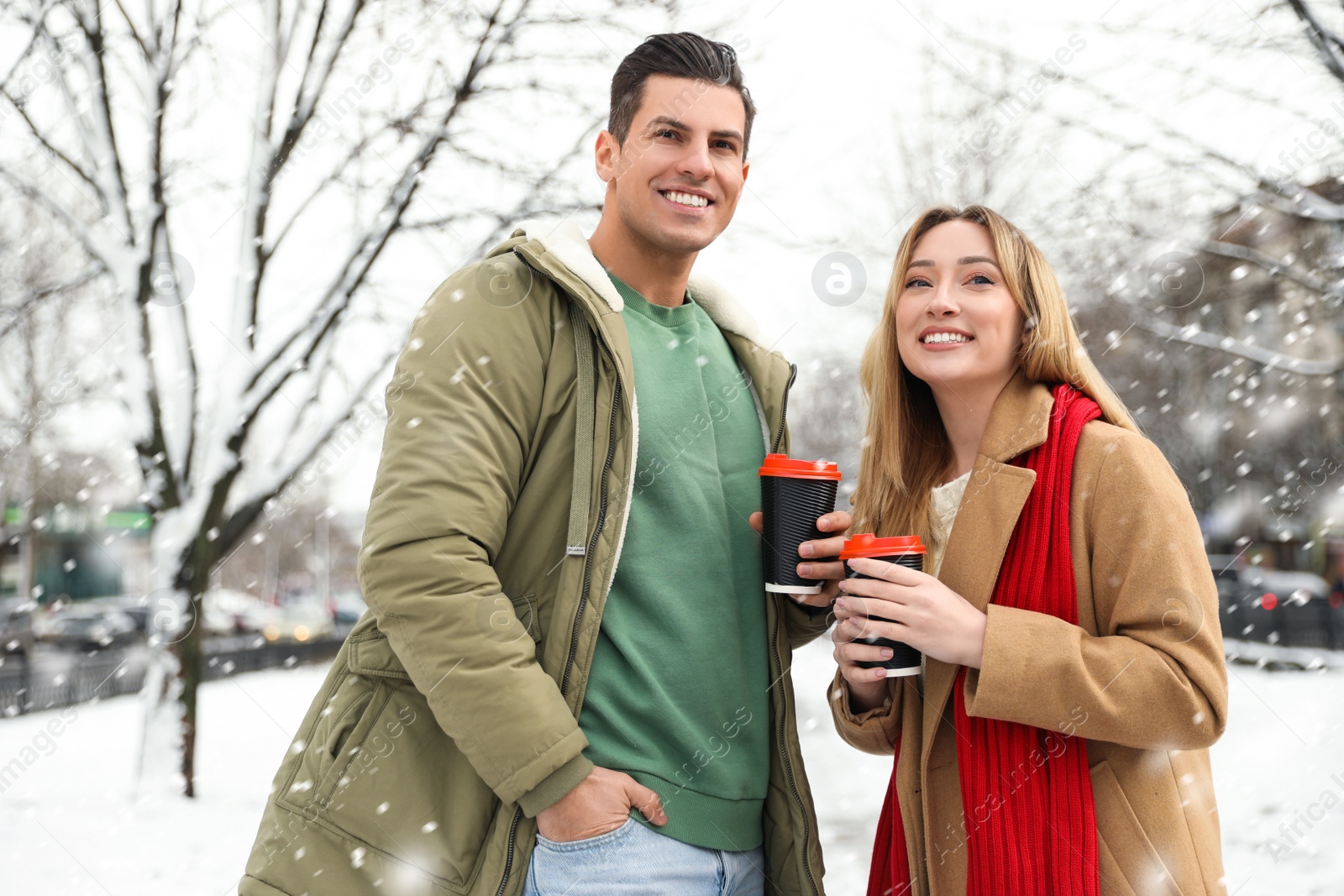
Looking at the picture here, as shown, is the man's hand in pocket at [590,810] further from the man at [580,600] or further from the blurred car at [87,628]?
the blurred car at [87,628]

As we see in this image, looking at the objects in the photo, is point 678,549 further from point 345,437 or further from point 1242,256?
point 1242,256

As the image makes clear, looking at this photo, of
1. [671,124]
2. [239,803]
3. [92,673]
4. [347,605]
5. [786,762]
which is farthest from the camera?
[347,605]

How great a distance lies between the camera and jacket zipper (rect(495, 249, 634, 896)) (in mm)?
1745

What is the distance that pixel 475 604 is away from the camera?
5.51 ft

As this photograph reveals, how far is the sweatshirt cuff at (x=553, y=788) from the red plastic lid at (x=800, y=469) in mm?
754

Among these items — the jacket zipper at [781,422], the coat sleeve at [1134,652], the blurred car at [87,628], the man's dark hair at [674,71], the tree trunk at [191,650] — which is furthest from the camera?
the blurred car at [87,628]

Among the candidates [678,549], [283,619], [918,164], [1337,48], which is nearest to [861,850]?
[678,549]

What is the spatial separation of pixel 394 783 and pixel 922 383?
161 centimetres

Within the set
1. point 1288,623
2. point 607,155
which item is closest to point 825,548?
point 607,155

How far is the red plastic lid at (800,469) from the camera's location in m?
1.99

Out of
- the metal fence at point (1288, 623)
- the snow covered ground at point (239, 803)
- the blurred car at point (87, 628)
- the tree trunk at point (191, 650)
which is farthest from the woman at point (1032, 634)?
the blurred car at point (87, 628)

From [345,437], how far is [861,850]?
176 inches

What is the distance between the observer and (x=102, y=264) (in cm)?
A: 614

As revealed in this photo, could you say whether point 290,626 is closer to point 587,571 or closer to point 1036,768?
point 587,571
